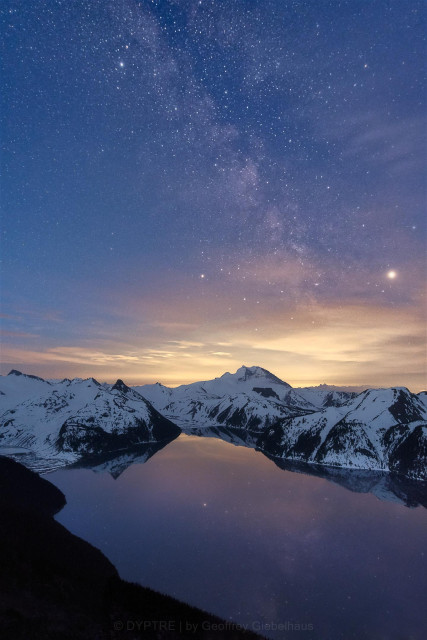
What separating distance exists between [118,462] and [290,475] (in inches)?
A: 3306

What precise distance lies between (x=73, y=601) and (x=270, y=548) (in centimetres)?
3850

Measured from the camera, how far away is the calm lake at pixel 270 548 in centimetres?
4012

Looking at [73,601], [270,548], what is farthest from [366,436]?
[73,601]

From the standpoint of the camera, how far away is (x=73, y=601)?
3403 cm

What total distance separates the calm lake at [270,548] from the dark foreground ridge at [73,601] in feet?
18.8

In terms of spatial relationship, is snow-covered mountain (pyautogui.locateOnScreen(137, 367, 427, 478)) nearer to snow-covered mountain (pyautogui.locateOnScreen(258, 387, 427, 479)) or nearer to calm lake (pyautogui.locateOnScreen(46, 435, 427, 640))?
snow-covered mountain (pyautogui.locateOnScreen(258, 387, 427, 479))

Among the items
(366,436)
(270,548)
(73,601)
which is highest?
(366,436)

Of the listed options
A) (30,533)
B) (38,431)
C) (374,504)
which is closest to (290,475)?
(374,504)

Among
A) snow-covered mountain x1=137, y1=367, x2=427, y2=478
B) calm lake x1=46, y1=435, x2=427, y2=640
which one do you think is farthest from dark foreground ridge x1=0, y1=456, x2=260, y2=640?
snow-covered mountain x1=137, y1=367, x2=427, y2=478

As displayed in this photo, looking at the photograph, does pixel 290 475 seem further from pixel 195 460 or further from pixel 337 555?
pixel 337 555

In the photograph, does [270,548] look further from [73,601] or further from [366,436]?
[366,436]

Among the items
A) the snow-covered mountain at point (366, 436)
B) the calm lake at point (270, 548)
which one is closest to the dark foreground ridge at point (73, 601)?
the calm lake at point (270, 548)

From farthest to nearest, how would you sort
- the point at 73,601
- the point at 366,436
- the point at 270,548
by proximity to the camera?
the point at 366,436
the point at 270,548
the point at 73,601

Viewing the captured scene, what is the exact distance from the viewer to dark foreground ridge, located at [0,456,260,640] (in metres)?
29.1
